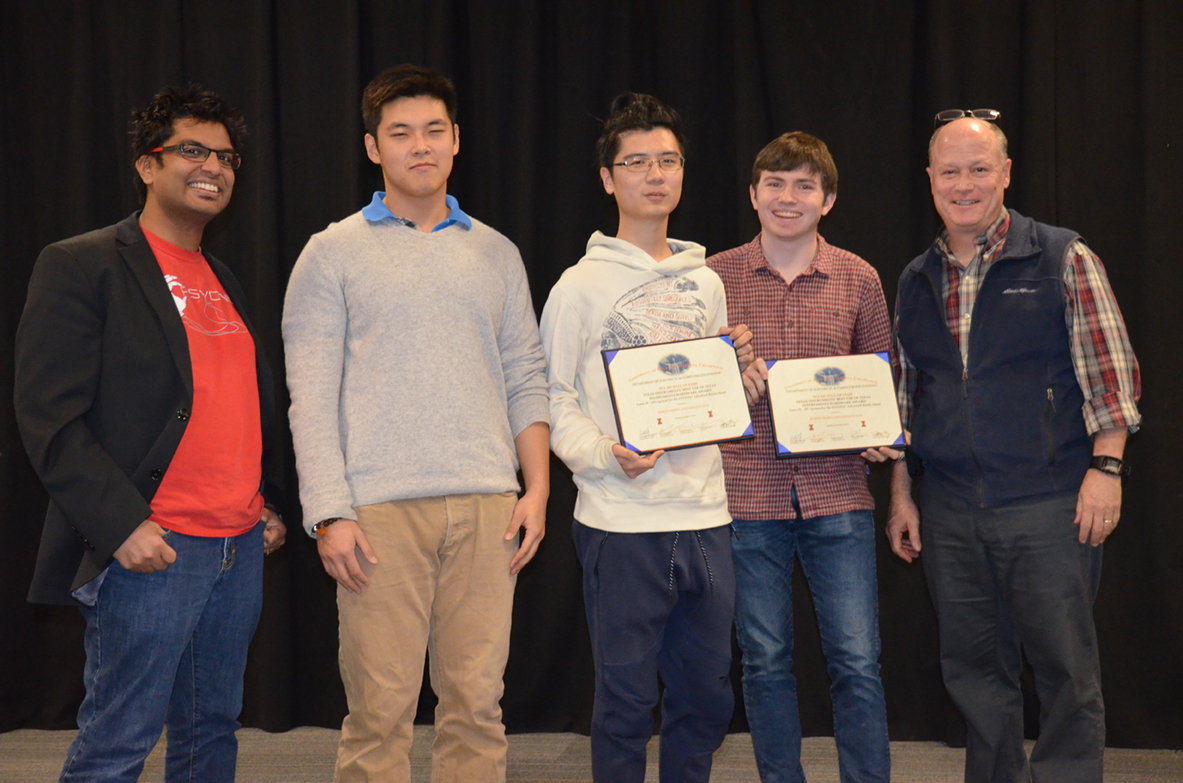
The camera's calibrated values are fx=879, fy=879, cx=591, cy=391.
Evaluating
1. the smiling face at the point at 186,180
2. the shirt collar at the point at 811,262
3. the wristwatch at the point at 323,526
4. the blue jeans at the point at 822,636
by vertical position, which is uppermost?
the smiling face at the point at 186,180

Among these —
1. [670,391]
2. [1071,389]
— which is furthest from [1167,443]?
[670,391]

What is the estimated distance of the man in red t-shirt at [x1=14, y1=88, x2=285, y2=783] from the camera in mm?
2014

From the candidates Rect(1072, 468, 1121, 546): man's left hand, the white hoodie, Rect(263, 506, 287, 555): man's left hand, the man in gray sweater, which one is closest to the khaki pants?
the man in gray sweater

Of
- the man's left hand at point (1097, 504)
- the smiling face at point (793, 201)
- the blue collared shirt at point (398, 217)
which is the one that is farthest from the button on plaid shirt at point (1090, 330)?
the blue collared shirt at point (398, 217)

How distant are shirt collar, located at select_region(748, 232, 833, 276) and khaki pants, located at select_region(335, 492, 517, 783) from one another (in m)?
1.07

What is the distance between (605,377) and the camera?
2.45m

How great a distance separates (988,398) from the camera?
2596mm

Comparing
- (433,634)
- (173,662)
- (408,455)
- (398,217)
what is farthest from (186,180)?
(433,634)

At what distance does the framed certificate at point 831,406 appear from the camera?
2.54m

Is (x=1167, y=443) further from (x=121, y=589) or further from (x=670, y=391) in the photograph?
(x=121, y=589)

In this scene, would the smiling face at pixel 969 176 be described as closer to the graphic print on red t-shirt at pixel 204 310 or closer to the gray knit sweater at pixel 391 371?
the gray knit sweater at pixel 391 371

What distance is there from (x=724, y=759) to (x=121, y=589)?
2.41 metres

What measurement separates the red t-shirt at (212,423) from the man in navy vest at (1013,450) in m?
1.97

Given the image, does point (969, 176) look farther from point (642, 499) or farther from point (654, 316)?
point (642, 499)
